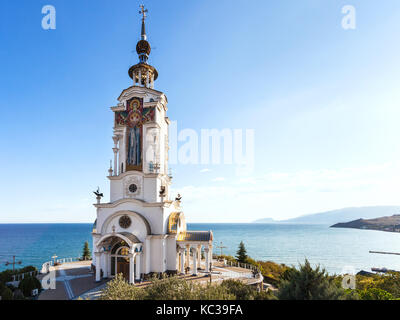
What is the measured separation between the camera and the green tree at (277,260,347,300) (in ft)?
27.8

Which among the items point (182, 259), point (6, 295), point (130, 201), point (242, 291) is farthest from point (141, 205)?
point (242, 291)

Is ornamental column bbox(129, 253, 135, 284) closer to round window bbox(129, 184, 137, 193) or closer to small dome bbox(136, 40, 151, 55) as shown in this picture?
round window bbox(129, 184, 137, 193)

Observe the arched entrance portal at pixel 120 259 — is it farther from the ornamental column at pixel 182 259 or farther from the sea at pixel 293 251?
the sea at pixel 293 251

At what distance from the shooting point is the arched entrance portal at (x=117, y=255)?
18.4 m

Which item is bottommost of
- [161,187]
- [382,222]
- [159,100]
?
[382,222]

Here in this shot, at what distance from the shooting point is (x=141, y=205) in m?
20.5

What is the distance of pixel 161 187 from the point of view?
71.8 ft

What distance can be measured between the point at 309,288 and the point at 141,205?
14842 millimetres

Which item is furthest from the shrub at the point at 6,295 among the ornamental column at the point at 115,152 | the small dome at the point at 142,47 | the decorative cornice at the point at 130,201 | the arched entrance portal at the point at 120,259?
the small dome at the point at 142,47

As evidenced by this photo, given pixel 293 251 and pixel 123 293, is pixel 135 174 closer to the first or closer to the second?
pixel 123 293

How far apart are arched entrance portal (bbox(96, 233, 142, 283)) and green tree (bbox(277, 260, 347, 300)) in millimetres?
12463
